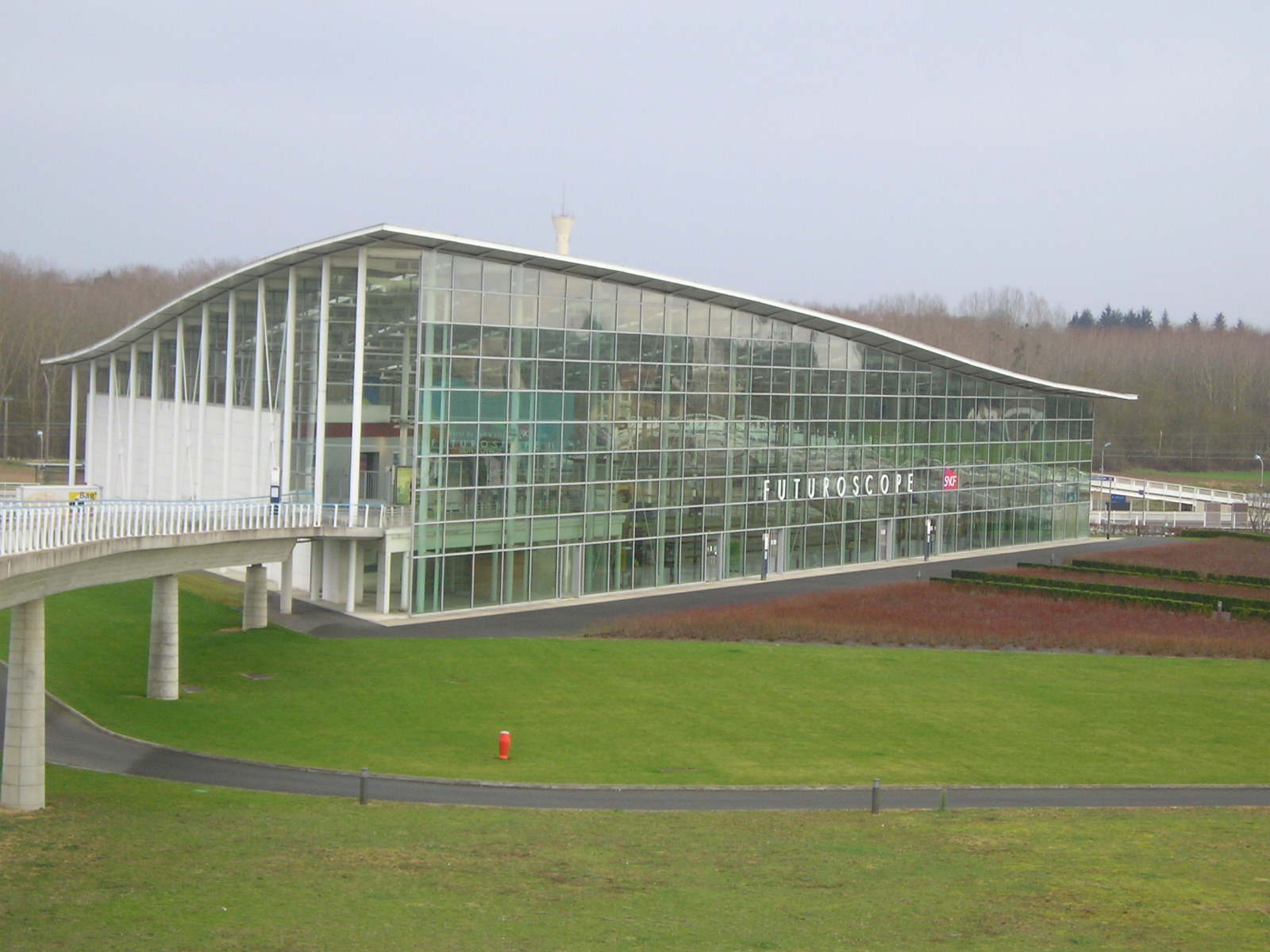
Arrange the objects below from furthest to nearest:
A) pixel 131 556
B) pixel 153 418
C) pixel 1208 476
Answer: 1. pixel 1208 476
2. pixel 153 418
3. pixel 131 556

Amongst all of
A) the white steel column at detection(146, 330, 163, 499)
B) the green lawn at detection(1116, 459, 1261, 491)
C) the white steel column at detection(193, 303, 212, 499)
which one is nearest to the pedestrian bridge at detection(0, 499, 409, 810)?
the white steel column at detection(193, 303, 212, 499)

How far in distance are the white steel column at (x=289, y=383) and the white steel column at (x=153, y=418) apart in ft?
41.2

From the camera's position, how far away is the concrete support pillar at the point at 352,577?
45219mm

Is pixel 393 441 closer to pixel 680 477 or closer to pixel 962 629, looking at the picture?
pixel 680 477

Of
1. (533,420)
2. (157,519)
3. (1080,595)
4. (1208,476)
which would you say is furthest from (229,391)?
(1208,476)

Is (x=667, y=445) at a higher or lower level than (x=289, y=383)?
lower

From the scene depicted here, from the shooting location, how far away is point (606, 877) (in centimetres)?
1925

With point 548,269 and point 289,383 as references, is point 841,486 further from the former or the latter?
point 289,383

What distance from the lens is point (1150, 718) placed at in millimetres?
34250

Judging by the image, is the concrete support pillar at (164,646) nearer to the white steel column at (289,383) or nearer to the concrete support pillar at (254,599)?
the concrete support pillar at (254,599)

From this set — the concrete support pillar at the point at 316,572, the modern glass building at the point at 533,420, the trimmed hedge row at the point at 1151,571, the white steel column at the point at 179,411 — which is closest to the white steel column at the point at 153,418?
the modern glass building at the point at 533,420

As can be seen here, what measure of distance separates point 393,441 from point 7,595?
22.9 metres

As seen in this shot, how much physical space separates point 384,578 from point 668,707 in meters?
14.1

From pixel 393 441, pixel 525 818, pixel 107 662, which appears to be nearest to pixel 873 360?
pixel 393 441
